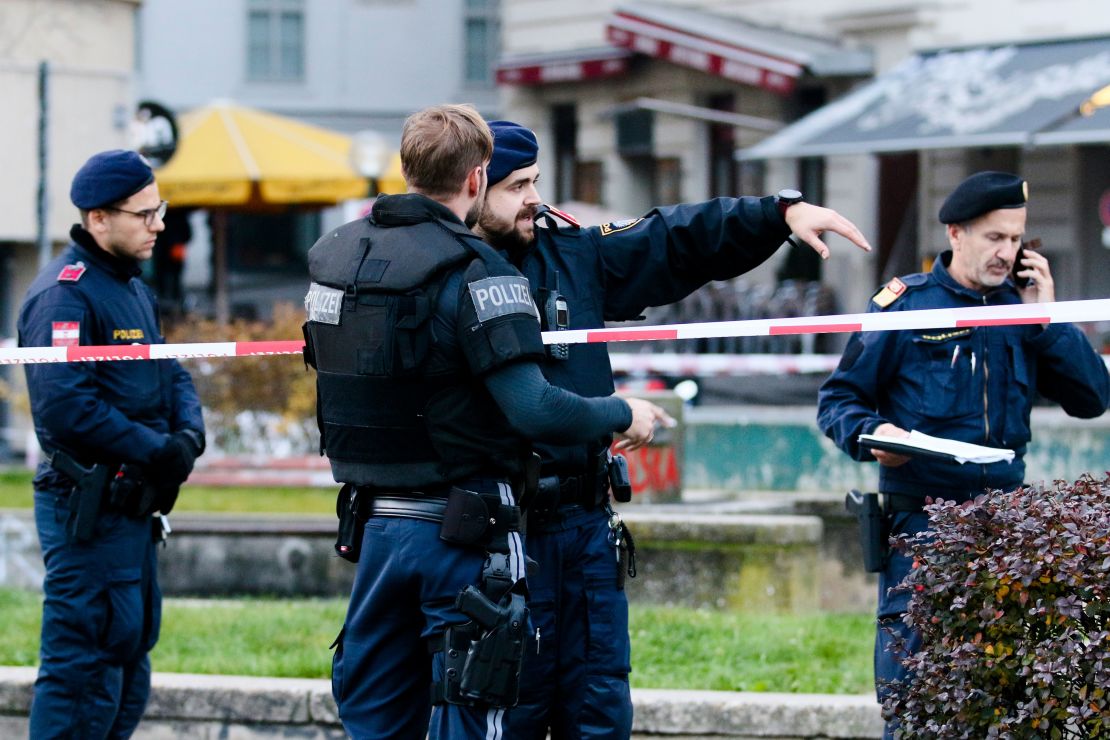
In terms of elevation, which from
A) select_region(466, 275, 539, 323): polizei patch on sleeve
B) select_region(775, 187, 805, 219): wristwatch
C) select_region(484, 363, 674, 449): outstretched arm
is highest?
select_region(775, 187, 805, 219): wristwatch

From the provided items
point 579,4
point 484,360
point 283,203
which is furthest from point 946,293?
point 579,4

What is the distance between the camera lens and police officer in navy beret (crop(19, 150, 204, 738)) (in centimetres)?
544

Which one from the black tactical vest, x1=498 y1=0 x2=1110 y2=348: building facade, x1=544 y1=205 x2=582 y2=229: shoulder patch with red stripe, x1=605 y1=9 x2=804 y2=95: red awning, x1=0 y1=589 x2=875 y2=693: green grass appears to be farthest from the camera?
x1=605 y1=9 x2=804 y2=95: red awning

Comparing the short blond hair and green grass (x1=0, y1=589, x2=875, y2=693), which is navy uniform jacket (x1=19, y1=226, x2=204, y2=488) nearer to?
green grass (x1=0, y1=589, x2=875, y2=693)

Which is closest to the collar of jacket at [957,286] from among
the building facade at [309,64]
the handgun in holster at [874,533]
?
the handgun in holster at [874,533]

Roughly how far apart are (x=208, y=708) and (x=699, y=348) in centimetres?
1314

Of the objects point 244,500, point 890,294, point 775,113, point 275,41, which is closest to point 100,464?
point 890,294

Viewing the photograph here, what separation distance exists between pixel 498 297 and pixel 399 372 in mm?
293

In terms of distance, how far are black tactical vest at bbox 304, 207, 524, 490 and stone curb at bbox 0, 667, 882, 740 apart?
5.60ft

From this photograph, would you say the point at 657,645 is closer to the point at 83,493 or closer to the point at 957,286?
the point at 957,286

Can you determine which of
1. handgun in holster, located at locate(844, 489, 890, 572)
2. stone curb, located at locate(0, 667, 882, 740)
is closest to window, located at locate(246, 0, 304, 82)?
stone curb, located at locate(0, 667, 882, 740)

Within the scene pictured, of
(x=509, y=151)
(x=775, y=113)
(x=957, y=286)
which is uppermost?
(x=775, y=113)

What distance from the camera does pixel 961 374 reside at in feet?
17.0

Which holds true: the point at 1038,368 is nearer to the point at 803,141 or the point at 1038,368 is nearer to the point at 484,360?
the point at 484,360
